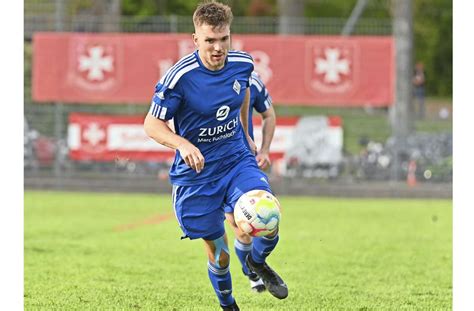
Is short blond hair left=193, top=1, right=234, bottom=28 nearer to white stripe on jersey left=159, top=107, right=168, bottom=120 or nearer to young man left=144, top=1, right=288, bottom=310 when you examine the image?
young man left=144, top=1, right=288, bottom=310

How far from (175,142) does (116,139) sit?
14770 millimetres

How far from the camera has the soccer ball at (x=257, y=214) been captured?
693cm

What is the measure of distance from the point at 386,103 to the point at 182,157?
49.0 feet

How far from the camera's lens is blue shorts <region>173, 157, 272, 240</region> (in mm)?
7332

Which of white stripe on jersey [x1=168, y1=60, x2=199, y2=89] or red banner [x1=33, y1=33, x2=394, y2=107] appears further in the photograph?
red banner [x1=33, y1=33, x2=394, y2=107]

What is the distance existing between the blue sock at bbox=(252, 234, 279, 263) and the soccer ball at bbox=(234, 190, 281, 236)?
610 millimetres

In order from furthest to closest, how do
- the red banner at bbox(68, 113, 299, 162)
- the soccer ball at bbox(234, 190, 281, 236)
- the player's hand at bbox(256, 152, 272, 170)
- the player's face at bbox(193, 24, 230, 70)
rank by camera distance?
the red banner at bbox(68, 113, 299, 162)
the player's hand at bbox(256, 152, 272, 170)
the soccer ball at bbox(234, 190, 281, 236)
the player's face at bbox(193, 24, 230, 70)

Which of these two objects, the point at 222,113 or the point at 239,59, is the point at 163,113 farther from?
the point at 239,59

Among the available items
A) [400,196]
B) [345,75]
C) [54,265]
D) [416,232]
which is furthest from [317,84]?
[54,265]

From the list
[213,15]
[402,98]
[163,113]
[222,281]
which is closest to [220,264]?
[222,281]

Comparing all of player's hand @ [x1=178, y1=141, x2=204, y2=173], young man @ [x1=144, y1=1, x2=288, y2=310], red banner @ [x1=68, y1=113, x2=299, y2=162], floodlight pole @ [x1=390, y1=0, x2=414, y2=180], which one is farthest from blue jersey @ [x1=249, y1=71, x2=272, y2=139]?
floodlight pole @ [x1=390, y1=0, x2=414, y2=180]

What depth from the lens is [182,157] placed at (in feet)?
22.5

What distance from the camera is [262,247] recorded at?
783 centimetres

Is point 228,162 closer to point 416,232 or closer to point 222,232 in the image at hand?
point 222,232
